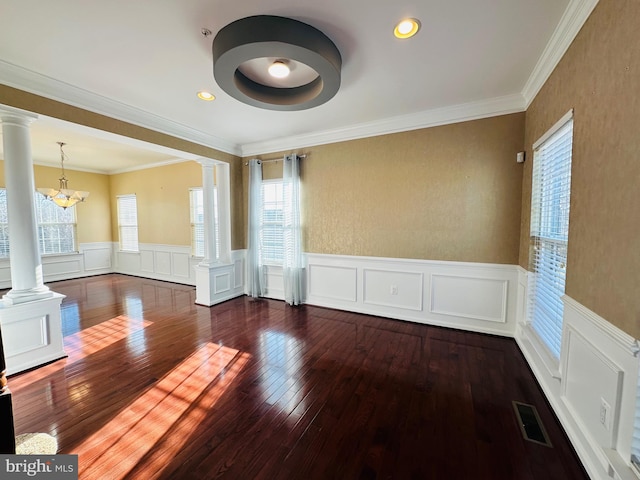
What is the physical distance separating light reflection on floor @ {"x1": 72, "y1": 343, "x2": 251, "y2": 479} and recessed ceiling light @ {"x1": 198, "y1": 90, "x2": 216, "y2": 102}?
278 cm

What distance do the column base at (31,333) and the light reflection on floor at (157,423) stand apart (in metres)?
1.34

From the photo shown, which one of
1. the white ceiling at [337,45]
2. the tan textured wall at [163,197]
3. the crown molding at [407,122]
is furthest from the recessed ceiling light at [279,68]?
the tan textured wall at [163,197]

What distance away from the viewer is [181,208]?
19.4ft

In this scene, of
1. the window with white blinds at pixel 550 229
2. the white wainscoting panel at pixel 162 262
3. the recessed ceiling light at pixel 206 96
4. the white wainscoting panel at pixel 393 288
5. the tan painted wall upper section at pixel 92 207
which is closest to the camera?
the window with white blinds at pixel 550 229

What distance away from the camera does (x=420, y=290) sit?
11.5 feet

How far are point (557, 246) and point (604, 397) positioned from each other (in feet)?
3.77

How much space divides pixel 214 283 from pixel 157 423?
2.75 meters

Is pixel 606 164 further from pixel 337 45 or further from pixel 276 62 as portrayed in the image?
pixel 276 62

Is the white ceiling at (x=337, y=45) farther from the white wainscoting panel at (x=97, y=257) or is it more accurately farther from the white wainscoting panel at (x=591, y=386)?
the white wainscoting panel at (x=97, y=257)

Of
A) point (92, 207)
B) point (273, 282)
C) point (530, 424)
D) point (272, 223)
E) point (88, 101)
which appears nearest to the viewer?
point (530, 424)

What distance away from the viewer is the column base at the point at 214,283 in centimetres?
434

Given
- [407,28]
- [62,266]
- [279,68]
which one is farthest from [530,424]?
[62,266]

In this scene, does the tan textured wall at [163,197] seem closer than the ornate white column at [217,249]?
No

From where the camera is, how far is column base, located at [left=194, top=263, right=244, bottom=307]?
171 inches
